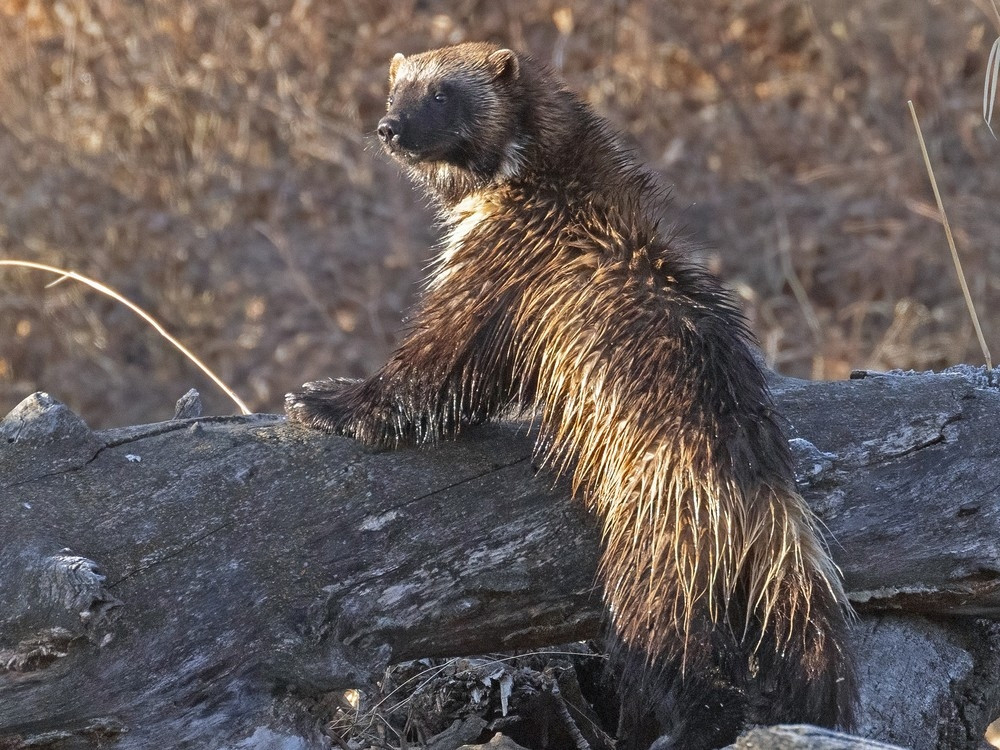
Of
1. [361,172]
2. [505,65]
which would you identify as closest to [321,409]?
[505,65]

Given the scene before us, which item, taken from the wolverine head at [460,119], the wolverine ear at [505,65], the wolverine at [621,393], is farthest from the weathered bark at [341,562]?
the wolverine ear at [505,65]

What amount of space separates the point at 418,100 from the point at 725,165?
6.80 meters

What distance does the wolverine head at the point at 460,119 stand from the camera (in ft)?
13.7

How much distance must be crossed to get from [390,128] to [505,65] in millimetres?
461

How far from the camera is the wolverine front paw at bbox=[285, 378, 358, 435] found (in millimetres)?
3961

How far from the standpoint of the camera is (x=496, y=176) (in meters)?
4.16

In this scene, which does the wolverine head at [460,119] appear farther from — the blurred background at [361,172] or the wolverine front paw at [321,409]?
the blurred background at [361,172]

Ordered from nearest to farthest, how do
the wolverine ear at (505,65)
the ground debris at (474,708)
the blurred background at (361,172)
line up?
1. the ground debris at (474,708)
2. the wolverine ear at (505,65)
3. the blurred background at (361,172)

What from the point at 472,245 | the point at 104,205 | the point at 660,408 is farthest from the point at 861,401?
the point at 104,205

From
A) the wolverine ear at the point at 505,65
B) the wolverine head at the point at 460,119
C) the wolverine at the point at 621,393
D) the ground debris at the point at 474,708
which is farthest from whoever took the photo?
the wolverine ear at the point at 505,65

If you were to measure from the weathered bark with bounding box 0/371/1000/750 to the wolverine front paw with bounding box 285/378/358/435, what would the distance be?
6cm

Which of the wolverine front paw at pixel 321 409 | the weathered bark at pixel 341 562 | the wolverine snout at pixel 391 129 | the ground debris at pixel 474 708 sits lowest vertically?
the ground debris at pixel 474 708

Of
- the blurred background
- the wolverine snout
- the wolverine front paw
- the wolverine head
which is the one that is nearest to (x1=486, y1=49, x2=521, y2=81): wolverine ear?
the wolverine head

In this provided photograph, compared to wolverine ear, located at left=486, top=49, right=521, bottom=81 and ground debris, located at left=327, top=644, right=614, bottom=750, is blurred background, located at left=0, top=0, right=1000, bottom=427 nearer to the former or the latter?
wolverine ear, located at left=486, top=49, right=521, bottom=81
